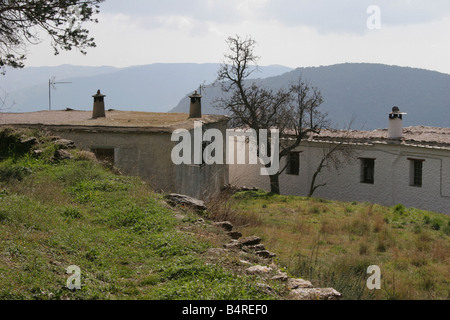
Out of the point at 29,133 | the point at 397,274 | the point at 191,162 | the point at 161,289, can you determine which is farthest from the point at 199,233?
the point at 191,162

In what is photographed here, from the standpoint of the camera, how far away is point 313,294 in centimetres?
567

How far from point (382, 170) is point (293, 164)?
5.55 meters

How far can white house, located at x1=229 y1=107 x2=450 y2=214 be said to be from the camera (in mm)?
23500

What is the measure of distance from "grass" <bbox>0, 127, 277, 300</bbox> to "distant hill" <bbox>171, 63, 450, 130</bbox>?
369ft

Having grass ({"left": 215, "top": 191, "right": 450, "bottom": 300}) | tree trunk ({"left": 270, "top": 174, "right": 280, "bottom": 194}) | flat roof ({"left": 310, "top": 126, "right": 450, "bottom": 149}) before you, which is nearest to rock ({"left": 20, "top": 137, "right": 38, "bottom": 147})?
grass ({"left": 215, "top": 191, "right": 450, "bottom": 300})

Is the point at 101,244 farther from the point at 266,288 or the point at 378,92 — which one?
the point at 378,92

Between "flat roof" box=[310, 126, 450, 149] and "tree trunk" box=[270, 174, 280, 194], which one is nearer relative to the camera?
"flat roof" box=[310, 126, 450, 149]

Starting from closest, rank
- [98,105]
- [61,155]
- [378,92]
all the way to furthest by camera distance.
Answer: [61,155] < [98,105] < [378,92]

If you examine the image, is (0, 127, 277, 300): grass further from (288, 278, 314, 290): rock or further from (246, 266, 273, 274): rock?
(288, 278, 314, 290): rock

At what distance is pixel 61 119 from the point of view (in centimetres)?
1870

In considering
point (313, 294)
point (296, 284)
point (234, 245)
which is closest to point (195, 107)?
point (234, 245)

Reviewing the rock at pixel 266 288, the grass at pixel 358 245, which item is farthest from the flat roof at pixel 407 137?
the rock at pixel 266 288

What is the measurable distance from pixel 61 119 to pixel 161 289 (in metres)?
14.8
